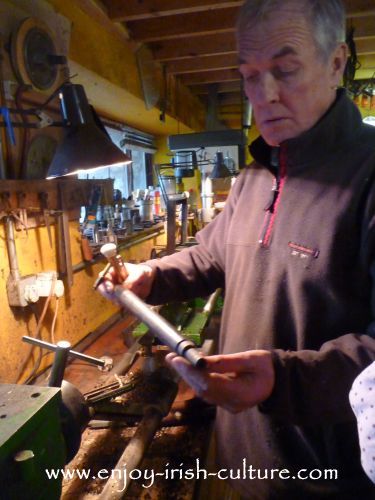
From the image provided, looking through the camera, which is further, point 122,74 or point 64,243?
point 122,74

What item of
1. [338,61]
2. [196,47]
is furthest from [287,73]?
[196,47]

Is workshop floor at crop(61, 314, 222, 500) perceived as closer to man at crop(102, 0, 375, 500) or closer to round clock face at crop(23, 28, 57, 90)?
man at crop(102, 0, 375, 500)

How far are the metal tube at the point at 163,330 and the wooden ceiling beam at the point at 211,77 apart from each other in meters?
2.96

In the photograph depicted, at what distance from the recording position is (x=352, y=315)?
2.25ft

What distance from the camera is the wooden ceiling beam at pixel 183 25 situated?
2.17 metres

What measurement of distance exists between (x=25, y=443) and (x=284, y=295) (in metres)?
0.53

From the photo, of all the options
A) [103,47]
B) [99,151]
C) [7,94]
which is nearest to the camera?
[99,151]

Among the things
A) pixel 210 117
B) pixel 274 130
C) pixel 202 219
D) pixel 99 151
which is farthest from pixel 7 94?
pixel 210 117

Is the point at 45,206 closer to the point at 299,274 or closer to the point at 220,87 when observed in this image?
the point at 299,274

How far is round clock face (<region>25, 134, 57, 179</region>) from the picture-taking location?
1.69 m

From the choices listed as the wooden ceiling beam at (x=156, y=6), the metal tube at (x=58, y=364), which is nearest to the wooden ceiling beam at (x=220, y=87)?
the wooden ceiling beam at (x=156, y=6)

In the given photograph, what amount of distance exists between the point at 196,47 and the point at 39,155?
4.84ft

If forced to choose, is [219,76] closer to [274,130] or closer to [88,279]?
[88,279]

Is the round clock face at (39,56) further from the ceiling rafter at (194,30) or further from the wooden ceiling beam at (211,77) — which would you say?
the wooden ceiling beam at (211,77)
